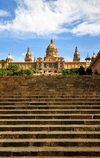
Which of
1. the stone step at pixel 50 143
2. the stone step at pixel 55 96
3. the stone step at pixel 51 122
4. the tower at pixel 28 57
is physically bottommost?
the stone step at pixel 50 143

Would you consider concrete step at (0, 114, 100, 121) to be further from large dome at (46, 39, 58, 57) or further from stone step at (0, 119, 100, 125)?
large dome at (46, 39, 58, 57)

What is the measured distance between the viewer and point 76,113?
20.9 feet

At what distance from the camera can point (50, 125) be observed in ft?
18.3

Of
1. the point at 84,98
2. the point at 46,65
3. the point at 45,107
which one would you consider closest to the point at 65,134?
the point at 45,107

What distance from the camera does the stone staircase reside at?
438cm

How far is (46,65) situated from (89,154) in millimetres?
59350

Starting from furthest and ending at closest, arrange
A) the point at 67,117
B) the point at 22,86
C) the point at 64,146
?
the point at 22,86 → the point at 67,117 → the point at 64,146

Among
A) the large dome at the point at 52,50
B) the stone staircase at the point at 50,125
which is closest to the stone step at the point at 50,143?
the stone staircase at the point at 50,125

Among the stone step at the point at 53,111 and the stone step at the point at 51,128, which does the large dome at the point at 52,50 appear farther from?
the stone step at the point at 51,128

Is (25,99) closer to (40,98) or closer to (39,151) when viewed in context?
(40,98)

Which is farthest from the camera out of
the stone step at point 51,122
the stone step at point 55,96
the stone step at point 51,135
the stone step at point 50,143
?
the stone step at point 55,96

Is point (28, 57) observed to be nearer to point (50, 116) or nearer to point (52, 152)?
point (50, 116)

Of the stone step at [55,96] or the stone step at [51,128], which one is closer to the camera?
the stone step at [51,128]

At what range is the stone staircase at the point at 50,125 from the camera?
4379 millimetres
